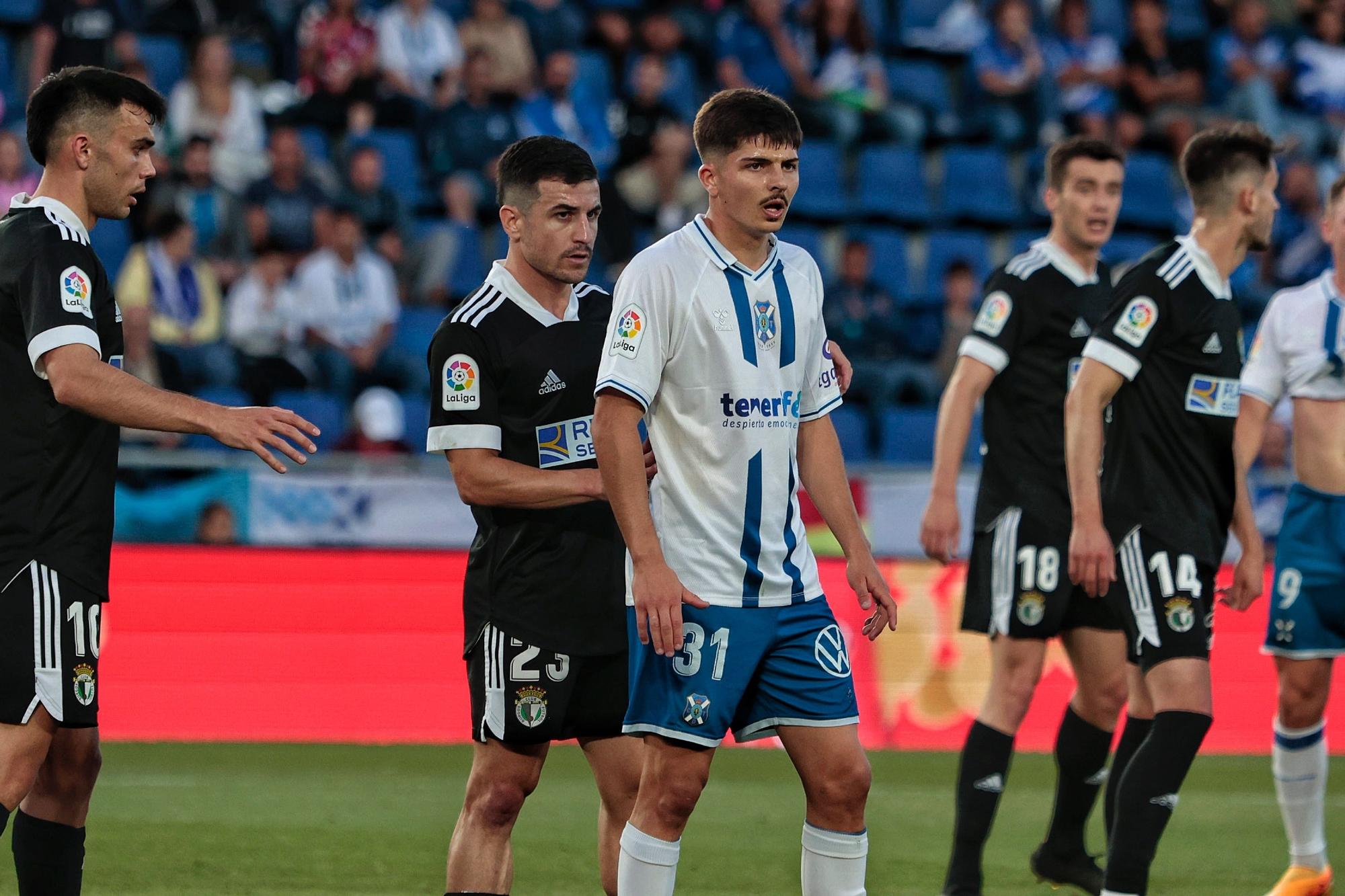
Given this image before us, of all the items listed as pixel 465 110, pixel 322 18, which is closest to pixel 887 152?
pixel 465 110

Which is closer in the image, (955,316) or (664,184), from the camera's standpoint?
(955,316)

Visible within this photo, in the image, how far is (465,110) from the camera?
1391 cm

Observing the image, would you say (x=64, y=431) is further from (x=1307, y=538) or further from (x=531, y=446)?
(x=1307, y=538)

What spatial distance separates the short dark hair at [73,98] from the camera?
4.56 m

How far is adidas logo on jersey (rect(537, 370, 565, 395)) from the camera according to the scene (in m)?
4.79

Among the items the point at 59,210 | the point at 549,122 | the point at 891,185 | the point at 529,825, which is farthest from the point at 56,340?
the point at 891,185

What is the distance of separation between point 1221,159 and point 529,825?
3688 mm

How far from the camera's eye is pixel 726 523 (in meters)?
4.33

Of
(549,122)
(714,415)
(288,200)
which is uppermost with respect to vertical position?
(549,122)

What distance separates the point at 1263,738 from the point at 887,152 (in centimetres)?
708

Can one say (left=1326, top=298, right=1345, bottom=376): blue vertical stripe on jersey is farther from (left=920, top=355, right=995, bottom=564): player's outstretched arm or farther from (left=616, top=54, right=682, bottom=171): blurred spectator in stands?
(left=616, top=54, right=682, bottom=171): blurred spectator in stands

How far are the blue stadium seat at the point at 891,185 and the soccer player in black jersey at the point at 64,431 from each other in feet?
35.4

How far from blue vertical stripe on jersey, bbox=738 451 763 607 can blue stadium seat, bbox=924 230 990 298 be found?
34.2ft

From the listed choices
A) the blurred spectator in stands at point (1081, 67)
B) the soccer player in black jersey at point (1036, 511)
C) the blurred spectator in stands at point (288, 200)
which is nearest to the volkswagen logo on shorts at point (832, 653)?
the soccer player in black jersey at point (1036, 511)
